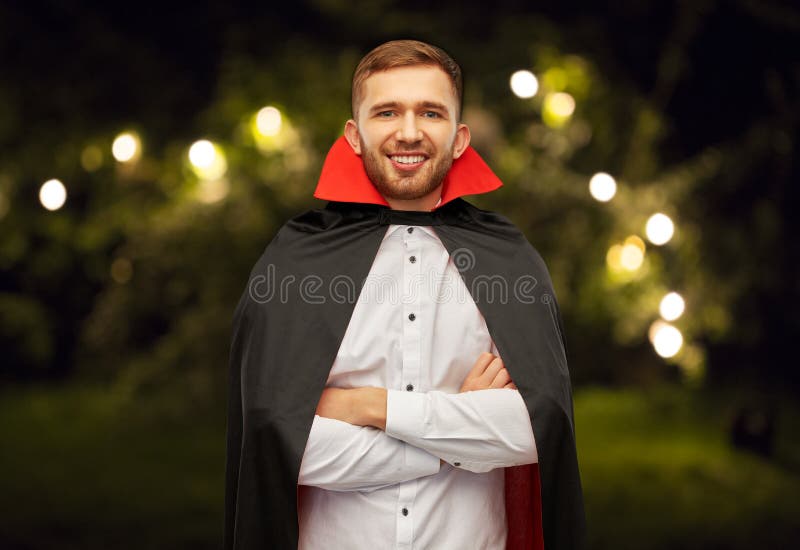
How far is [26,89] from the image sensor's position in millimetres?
3803

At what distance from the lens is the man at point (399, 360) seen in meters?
1.81

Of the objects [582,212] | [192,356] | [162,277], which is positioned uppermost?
[582,212]

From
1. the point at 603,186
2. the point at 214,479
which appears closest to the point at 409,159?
the point at 603,186

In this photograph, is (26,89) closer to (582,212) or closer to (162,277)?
(162,277)

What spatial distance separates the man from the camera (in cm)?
181

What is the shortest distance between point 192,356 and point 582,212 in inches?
86.1

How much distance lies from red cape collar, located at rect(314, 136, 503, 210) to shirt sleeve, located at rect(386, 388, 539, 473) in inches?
18.1

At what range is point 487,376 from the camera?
188cm

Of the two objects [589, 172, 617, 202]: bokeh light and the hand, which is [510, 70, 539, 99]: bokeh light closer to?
[589, 172, 617, 202]: bokeh light

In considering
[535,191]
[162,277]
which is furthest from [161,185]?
[535,191]

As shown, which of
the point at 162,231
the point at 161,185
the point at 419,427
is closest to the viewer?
the point at 419,427

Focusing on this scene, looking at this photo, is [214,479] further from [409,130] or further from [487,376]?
[409,130]

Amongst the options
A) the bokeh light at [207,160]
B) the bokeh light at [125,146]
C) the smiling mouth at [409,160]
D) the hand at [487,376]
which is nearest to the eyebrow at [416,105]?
the smiling mouth at [409,160]

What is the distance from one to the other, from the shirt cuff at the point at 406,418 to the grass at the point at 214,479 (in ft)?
8.95
